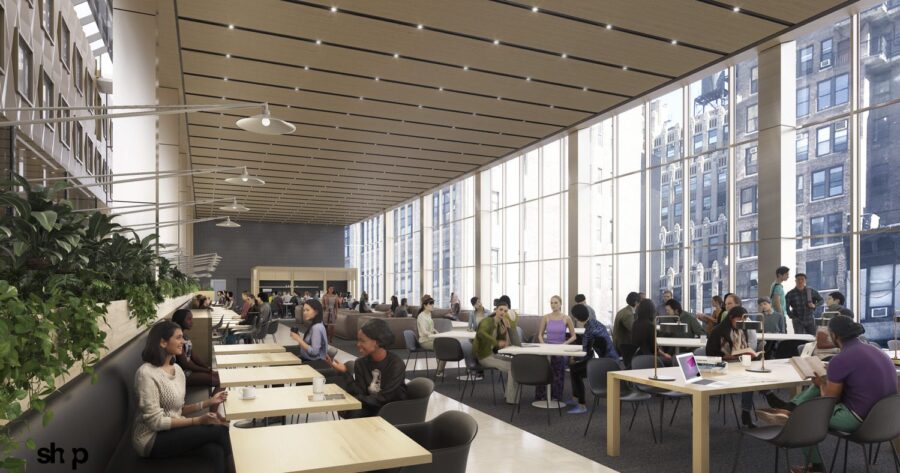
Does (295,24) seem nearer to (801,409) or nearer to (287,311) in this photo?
(801,409)

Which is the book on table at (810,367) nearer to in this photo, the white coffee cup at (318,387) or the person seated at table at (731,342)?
the person seated at table at (731,342)

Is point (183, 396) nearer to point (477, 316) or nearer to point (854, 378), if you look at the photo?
point (854, 378)

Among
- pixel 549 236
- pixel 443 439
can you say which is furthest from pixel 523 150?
pixel 443 439

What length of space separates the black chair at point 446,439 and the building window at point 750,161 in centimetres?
904

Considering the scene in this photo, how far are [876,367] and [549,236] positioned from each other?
11769 millimetres

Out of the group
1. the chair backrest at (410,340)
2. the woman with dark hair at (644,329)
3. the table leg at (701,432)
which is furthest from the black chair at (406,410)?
the chair backrest at (410,340)

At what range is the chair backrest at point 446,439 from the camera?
2.63m

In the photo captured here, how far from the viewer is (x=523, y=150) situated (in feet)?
50.1

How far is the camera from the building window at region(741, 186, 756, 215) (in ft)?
32.7

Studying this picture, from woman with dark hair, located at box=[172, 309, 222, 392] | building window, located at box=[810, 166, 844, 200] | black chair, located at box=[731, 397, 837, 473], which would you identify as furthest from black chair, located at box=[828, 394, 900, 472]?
building window, located at box=[810, 166, 844, 200]

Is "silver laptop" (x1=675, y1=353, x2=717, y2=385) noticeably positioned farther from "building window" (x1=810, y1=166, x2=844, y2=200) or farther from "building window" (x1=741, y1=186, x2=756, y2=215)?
"building window" (x1=741, y1=186, x2=756, y2=215)

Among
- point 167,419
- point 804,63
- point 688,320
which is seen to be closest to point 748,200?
point 804,63

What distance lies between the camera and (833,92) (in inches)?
345

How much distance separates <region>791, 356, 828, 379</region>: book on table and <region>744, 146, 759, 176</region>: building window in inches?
257
